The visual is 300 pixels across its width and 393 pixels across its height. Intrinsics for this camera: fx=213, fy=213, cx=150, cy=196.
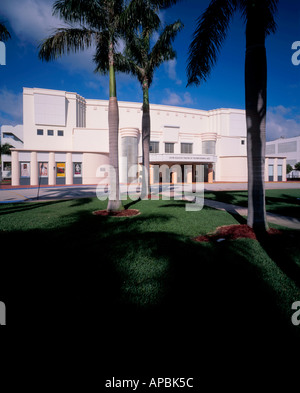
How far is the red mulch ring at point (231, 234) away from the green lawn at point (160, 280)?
11.0 inches

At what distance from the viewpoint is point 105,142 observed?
36969mm

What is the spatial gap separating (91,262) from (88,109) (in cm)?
4208

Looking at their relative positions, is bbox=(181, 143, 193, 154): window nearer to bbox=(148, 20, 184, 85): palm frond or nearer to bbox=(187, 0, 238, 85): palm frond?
bbox=(148, 20, 184, 85): palm frond

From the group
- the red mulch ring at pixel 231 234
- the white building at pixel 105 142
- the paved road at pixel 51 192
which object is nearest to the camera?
the red mulch ring at pixel 231 234

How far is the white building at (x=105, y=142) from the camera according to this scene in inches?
1256

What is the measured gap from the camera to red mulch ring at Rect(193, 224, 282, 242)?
5828 millimetres

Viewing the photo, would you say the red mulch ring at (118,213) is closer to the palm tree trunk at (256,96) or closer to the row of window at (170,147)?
the palm tree trunk at (256,96)

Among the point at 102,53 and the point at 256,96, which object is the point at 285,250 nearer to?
the point at 256,96

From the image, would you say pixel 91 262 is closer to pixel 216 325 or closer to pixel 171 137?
pixel 216 325

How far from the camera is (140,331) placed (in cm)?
244

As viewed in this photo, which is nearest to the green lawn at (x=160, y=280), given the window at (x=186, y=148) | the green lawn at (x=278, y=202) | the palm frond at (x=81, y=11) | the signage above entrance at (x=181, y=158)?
the green lawn at (x=278, y=202)

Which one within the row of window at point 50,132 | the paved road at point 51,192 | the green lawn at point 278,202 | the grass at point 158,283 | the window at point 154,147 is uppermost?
the row of window at point 50,132

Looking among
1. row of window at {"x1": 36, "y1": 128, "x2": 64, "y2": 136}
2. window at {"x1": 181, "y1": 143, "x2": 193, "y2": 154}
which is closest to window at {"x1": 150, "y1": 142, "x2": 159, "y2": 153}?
window at {"x1": 181, "y1": 143, "x2": 193, "y2": 154}
